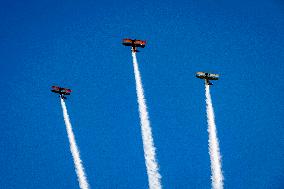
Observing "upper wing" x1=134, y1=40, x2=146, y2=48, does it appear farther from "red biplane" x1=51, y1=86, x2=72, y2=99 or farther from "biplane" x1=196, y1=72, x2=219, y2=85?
"red biplane" x1=51, y1=86, x2=72, y2=99

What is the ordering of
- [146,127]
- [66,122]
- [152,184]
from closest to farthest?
[152,184]
[146,127]
[66,122]

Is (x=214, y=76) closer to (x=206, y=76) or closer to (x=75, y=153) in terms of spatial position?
(x=206, y=76)

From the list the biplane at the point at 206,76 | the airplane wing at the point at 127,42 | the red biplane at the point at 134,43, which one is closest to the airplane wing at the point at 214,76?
the biplane at the point at 206,76

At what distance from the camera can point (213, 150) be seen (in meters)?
54.3

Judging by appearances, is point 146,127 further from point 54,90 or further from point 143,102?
point 54,90

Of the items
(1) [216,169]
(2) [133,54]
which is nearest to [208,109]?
(1) [216,169]

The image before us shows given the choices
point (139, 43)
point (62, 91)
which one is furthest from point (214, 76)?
point (62, 91)

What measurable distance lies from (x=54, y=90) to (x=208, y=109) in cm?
2138

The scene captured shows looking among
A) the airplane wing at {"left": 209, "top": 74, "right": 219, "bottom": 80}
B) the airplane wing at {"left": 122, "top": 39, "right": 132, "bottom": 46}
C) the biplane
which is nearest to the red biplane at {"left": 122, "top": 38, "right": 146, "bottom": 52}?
the airplane wing at {"left": 122, "top": 39, "right": 132, "bottom": 46}

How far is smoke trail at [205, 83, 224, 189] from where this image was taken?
5203cm

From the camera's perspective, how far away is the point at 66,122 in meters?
59.8

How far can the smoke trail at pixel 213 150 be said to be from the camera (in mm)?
52031

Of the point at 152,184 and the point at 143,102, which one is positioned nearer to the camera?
the point at 152,184

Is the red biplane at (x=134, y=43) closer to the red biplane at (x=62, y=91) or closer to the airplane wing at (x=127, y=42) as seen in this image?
the airplane wing at (x=127, y=42)
